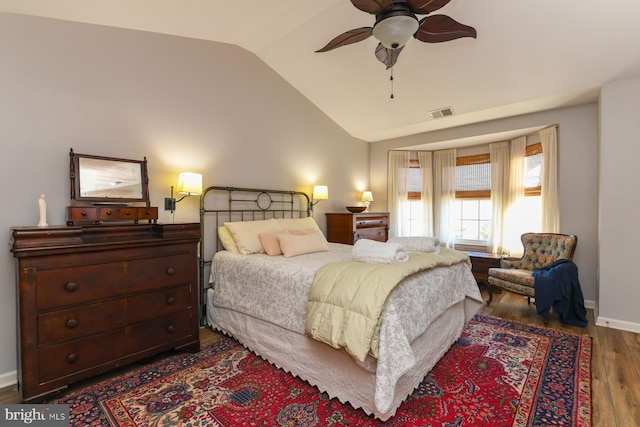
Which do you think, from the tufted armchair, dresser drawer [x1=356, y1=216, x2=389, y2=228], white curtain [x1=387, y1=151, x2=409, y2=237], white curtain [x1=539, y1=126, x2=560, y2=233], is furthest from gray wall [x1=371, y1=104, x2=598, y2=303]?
dresser drawer [x1=356, y1=216, x2=389, y2=228]

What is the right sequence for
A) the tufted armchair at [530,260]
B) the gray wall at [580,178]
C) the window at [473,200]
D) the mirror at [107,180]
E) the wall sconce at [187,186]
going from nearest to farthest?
the mirror at [107,180]
the wall sconce at [187,186]
the tufted armchair at [530,260]
the gray wall at [580,178]
the window at [473,200]

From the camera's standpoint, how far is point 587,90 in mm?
3203

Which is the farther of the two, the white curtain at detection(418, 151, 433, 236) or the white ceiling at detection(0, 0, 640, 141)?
the white curtain at detection(418, 151, 433, 236)

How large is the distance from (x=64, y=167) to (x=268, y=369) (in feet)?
7.36

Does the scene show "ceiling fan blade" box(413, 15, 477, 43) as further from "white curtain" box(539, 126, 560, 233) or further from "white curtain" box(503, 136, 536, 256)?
"white curtain" box(503, 136, 536, 256)

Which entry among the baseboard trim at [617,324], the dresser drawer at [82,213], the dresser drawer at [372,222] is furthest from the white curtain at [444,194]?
the dresser drawer at [82,213]

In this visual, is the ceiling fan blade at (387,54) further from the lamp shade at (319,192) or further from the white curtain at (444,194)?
the white curtain at (444,194)

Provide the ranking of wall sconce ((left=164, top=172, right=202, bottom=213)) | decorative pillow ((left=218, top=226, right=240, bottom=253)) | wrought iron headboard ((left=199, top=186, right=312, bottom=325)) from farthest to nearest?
wrought iron headboard ((left=199, top=186, right=312, bottom=325))
decorative pillow ((left=218, top=226, right=240, bottom=253))
wall sconce ((left=164, top=172, right=202, bottom=213))

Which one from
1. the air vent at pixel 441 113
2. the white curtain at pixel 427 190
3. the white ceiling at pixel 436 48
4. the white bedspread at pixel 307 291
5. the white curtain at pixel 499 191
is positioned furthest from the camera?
the white curtain at pixel 427 190

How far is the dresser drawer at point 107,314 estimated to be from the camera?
1823mm

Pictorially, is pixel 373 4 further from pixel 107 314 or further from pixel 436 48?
pixel 107 314

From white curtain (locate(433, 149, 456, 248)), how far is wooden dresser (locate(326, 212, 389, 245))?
117cm

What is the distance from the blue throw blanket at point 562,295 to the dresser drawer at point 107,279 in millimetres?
3516

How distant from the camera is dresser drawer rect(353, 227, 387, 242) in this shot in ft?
14.7
